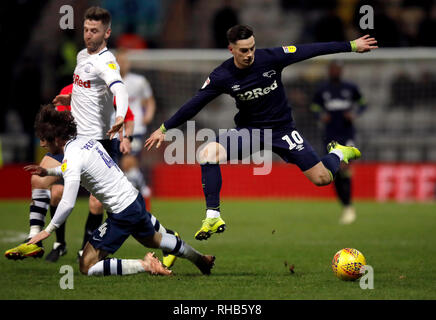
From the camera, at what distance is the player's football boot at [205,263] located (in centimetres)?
726

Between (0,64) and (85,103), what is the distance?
10.9m

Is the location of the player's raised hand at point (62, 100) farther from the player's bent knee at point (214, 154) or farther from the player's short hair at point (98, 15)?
the player's bent knee at point (214, 154)

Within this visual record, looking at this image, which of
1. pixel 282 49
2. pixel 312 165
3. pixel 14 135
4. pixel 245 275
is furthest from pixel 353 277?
pixel 14 135

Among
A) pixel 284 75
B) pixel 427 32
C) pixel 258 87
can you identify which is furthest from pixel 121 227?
pixel 427 32

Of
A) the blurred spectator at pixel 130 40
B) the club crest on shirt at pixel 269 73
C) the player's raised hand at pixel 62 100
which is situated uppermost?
the blurred spectator at pixel 130 40

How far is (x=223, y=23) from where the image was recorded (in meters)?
19.0

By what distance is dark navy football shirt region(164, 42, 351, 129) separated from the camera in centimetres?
771

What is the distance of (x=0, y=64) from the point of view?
18.2m

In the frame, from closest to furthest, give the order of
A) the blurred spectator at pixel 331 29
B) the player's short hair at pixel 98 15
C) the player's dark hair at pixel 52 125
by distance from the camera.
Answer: the player's dark hair at pixel 52 125, the player's short hair at pixel 98 15, the blurred spectator at pixel 331 29

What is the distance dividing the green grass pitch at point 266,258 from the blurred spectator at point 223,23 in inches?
215

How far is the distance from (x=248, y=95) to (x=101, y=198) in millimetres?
1901

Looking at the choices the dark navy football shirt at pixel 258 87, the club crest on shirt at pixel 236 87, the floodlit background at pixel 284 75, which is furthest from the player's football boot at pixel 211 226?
the floodlit background at pixel 284 75

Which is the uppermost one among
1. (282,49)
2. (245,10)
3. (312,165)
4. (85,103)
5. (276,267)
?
(245,10)
